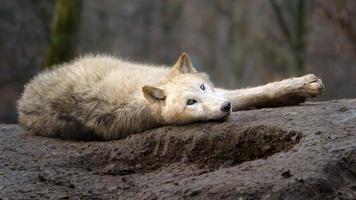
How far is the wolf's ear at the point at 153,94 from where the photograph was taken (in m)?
7.42

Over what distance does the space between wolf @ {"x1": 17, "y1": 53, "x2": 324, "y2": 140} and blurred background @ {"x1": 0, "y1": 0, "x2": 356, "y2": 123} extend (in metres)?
6.05

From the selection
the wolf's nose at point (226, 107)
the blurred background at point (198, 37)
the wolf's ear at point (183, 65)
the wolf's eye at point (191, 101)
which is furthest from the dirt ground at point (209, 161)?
the blurred background at point (198, 37)

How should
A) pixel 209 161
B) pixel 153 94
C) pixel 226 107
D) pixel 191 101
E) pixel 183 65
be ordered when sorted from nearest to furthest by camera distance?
pixel 209 161 → pixel 226 107 → pixel 191 101 → pixel 153 94 → pixel 183 65

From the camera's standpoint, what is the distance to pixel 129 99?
769 centimetres

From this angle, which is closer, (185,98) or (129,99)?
(185,98)

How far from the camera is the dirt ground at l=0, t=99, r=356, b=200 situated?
5.50m

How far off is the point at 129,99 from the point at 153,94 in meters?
0.32

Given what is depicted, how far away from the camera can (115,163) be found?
6867 millimetres

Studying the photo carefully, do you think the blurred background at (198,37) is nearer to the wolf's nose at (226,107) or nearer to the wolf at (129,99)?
the wolf at (129,99)

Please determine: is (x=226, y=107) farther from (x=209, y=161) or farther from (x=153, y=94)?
(x=153, y=94)

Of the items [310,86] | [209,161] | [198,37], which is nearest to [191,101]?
[209,161]

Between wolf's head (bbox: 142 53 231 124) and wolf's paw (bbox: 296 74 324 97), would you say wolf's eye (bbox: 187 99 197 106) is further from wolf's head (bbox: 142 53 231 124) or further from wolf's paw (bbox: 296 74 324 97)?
wolf's paw (bbox: 296 74 324 97)

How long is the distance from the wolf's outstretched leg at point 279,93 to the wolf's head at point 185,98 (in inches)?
16.0

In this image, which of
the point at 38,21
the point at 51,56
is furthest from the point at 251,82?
the point at 51,56
